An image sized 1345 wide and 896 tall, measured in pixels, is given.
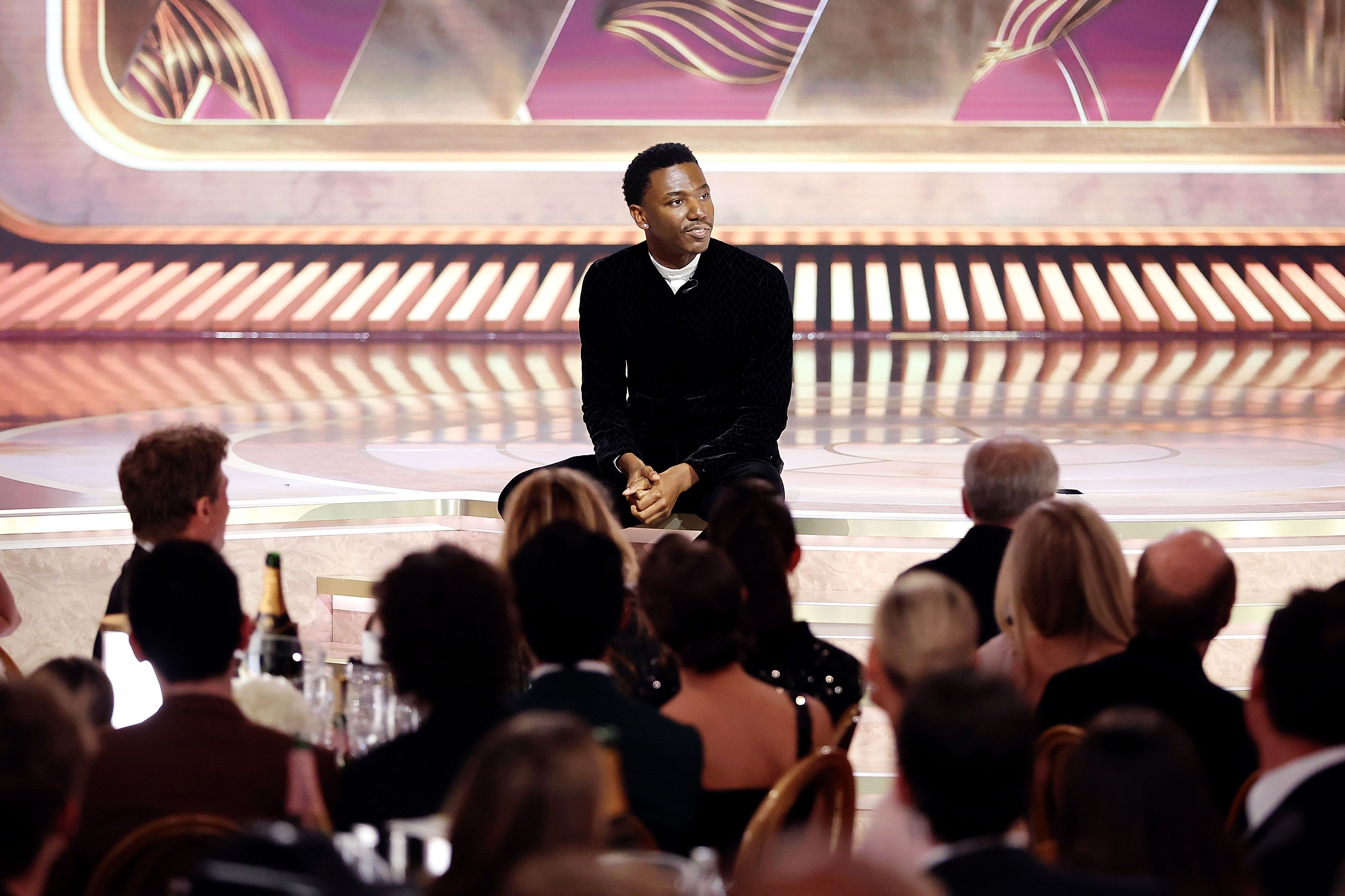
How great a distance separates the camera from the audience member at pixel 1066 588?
1.85 meters

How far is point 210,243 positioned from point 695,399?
22.9 ft

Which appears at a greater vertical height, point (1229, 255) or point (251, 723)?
point (1229, 255)

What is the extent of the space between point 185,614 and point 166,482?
0.74 meters

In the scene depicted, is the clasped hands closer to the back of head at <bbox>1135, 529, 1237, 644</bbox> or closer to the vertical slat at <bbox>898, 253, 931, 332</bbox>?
the back of head at <bbox>1135, 529, 1237, 644</bbox>

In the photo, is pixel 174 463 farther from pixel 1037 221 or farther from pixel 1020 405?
pixel 1037 221

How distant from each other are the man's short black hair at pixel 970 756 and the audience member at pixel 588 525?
0.87m

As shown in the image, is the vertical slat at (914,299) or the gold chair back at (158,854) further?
the vertical slat at (914,299)

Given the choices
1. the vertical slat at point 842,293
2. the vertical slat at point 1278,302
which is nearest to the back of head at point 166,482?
the vertical slat at point 842,293

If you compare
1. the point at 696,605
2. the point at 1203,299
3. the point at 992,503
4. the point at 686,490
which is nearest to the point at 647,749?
the point at 696,605

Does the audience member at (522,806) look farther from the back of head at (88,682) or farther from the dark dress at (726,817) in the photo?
the back of head at (88,682)

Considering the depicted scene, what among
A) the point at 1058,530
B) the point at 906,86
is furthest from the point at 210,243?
the point at 1058,530

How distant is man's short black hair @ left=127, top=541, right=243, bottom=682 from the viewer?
1.57 m

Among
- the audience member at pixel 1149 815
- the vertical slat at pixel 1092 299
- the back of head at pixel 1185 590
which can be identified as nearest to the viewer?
the audience member at pixel 1149 815

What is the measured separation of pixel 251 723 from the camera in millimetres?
1514
